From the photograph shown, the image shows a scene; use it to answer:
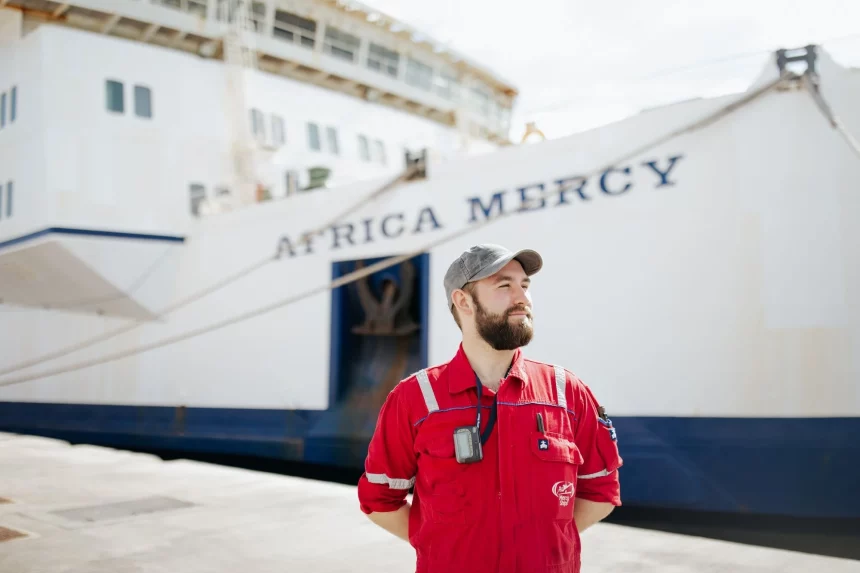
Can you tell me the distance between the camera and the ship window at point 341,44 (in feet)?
41.8

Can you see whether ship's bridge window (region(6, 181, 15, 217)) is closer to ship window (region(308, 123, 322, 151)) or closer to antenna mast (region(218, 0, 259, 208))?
antenna mast (region(218, 0, 259, 208))

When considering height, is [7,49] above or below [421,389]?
above

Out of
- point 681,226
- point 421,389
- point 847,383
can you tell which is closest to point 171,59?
point 681,226

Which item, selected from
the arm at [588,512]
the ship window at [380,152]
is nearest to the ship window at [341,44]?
the ship window at [380,152]

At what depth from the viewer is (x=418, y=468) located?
190cm

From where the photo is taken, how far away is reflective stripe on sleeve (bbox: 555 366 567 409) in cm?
186

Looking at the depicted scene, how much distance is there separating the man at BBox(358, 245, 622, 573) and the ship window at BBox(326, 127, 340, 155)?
10.9 metres

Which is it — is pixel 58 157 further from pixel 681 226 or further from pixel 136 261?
pixel 681 226

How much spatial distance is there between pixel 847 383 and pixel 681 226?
5.63 ft

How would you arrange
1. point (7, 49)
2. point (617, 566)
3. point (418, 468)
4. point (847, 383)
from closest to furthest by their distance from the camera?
point (418, 468) < point (617, 566) < point (847, 383) < point (7, 49)

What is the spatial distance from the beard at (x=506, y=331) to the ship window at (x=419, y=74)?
12.8 meters

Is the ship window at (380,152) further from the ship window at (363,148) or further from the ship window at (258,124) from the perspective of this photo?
the ship window at (258,124)

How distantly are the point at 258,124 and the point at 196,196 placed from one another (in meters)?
1.64

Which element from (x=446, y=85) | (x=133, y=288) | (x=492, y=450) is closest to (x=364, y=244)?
(x=133, y=288)
